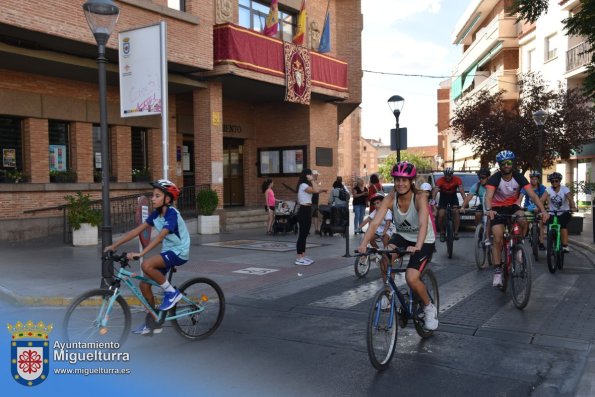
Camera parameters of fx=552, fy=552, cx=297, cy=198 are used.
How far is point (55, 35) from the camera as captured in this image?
12.9 meters

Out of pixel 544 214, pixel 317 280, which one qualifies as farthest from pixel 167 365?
pixel 544 214

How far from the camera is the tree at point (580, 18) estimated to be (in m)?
10.6

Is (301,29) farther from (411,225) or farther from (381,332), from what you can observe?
(381,332)

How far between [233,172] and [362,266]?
14.6m

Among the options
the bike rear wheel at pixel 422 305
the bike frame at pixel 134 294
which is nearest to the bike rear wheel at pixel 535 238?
the bike rear wheel at pixel 422 305

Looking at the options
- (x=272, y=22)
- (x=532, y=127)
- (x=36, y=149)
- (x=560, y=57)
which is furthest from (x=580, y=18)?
(x=560, y=57)

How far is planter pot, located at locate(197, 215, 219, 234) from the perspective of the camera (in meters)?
17.3

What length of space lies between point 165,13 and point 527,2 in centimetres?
949

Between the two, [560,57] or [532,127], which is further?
[560,57]

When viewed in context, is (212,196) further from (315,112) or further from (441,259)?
(441,259)

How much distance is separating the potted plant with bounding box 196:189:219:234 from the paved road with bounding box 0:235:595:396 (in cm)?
886

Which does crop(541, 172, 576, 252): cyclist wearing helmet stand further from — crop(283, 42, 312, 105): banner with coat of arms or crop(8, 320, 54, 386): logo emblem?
crop(283, 42, 312, 105): banner with coat of arms

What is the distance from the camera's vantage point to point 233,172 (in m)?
23.4

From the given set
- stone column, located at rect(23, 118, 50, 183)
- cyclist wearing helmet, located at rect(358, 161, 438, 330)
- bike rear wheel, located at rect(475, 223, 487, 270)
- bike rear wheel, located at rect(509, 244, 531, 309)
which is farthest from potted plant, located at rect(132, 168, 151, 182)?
cyclist wearing helmet, located at rect(358, 161, 438, 330)
